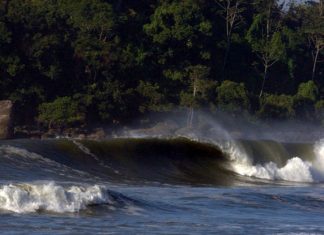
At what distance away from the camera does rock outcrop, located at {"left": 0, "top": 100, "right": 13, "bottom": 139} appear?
42750 millimetres

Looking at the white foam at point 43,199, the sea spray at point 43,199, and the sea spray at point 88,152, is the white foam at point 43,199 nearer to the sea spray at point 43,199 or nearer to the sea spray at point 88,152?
the sea spray at point 43,199

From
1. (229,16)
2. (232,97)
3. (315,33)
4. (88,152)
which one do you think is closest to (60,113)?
(232,97)

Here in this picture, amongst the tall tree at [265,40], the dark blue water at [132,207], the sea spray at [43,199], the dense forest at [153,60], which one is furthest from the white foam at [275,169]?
the sea spray at [43,199]

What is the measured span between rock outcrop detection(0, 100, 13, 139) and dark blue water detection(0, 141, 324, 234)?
34.4ft

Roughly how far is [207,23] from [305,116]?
7968 millimetres

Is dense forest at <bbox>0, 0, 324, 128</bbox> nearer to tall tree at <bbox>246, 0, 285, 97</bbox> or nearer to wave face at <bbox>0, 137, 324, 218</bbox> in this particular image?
tall tree at <bbox>246, 0, 285, 97</bbox>

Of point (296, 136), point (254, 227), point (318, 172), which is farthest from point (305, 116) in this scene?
point (254, 227)

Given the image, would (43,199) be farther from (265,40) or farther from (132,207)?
(265,40)

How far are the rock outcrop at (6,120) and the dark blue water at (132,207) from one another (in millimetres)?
10472

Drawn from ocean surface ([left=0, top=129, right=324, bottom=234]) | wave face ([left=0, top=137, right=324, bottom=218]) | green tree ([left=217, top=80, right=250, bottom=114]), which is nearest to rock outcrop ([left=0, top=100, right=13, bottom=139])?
wave face ([left=0, top=137, right=324, bottom=218])

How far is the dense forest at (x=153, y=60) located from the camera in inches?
1927

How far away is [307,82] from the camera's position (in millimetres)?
64875

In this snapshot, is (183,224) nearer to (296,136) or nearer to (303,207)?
(303,207)

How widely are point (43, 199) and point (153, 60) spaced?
110 ft
